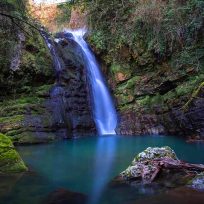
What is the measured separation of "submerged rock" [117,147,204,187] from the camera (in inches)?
285

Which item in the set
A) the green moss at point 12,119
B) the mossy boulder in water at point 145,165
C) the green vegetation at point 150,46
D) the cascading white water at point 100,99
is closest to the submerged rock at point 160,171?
the mossy boulder in water at point 145,165

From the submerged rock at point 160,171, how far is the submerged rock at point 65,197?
1.28 metres

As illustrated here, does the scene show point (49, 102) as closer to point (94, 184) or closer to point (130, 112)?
point (130, 112)

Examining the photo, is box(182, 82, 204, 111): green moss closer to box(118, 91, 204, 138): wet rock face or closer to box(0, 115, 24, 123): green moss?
box(118, 91, 204, 138): wet rock face

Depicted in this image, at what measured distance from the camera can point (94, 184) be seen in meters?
7.75

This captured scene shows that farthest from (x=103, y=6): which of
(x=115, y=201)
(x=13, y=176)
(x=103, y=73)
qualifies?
(x=115, y=201)

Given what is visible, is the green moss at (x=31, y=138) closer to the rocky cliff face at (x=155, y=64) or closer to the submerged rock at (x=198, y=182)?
the rocky cliff face at (x=155, y=64)

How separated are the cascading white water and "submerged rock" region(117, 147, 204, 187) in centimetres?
967

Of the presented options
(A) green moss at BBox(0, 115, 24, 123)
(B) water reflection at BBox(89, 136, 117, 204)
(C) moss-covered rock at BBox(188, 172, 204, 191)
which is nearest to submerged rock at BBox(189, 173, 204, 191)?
(C) moss-covered rock at BBox(188, 172, 204, 191)

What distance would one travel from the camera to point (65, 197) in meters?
6.57

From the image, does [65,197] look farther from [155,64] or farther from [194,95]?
[155,64]

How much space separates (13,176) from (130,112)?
34.0 feet

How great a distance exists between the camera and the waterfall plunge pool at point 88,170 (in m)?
6.61

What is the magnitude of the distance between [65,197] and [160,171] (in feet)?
6.91
